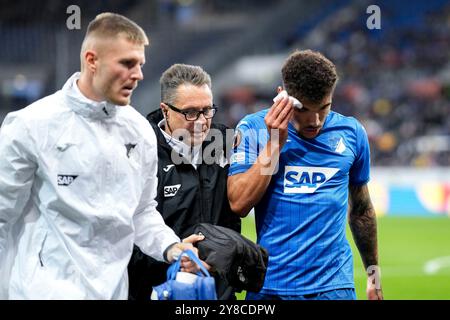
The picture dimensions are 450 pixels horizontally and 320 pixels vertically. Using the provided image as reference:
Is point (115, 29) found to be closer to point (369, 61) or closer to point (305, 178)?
point (305, 178)

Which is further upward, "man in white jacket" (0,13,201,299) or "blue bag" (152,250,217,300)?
"man in white jacket" (0,13,201,299)

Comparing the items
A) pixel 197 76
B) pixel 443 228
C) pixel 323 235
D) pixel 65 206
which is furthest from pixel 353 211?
pixel 443 228

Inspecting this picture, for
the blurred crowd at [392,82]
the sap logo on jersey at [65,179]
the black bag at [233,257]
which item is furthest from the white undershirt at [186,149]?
the blurred crowd at [392,82]

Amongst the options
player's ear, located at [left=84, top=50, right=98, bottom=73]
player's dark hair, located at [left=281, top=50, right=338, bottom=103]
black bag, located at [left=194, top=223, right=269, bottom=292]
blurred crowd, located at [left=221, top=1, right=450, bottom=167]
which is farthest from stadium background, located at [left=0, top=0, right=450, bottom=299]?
player's ear, located at [left=84, top=50, right=98, bottom=73]

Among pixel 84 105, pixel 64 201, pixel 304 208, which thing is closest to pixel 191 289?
pixel 64 201

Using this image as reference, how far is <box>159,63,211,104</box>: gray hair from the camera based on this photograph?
5.50 metres

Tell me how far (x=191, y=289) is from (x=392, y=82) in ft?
82.0

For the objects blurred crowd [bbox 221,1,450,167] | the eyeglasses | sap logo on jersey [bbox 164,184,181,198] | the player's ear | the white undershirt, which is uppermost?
blurred crowd [bbox 221,1,450,167]

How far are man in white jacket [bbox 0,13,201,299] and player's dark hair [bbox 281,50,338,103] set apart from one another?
108 cm

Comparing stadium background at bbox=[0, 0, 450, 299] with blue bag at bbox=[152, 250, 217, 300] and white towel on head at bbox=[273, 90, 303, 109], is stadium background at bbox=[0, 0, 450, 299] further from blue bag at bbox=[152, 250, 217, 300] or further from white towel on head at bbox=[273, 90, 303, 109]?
blue bag at bbox=[152, 250, 217, 300]

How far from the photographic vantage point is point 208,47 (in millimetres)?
32594

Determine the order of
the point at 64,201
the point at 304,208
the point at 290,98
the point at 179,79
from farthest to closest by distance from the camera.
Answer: the point at 179,79 → the point at 304,208 → the point at 290,98 → the point at 64,201

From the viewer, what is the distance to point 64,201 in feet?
13.0

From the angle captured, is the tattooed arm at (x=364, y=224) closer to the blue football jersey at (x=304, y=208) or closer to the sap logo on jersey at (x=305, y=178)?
the blue football jersey at (x=304, y=208)
